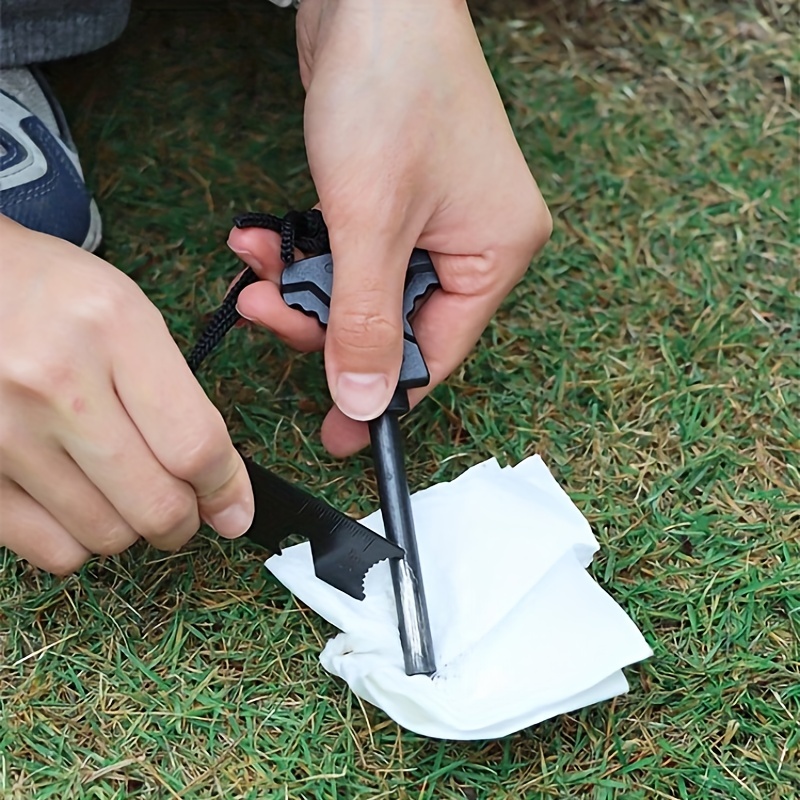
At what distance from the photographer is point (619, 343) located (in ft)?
4.60

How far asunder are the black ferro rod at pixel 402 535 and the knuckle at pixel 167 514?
22 centimetres

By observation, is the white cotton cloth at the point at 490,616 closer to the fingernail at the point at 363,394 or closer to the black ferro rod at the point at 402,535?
the black ferro rod at the point at 402,535

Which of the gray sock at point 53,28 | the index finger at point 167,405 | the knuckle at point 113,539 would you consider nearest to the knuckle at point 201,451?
the index finger at point 167,405

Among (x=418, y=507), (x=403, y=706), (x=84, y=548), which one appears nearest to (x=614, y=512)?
(x=418, y=507)

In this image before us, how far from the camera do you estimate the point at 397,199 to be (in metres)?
1.11

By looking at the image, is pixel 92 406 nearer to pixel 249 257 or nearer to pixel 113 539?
pixel 113 539

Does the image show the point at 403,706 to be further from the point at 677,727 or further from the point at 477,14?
the point at 477,14

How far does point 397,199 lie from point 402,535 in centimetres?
38

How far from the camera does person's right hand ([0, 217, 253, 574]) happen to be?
0.93 meters

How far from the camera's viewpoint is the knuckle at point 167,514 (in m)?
0.99

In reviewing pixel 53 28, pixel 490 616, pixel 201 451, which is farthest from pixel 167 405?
pixel 53 28

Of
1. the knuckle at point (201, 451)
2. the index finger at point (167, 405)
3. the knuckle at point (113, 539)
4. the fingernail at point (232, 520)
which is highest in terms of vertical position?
the index finger at point (167, 405)

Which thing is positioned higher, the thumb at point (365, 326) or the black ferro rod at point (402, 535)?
the thumb at point (365, 326)

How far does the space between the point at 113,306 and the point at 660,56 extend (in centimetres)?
122
